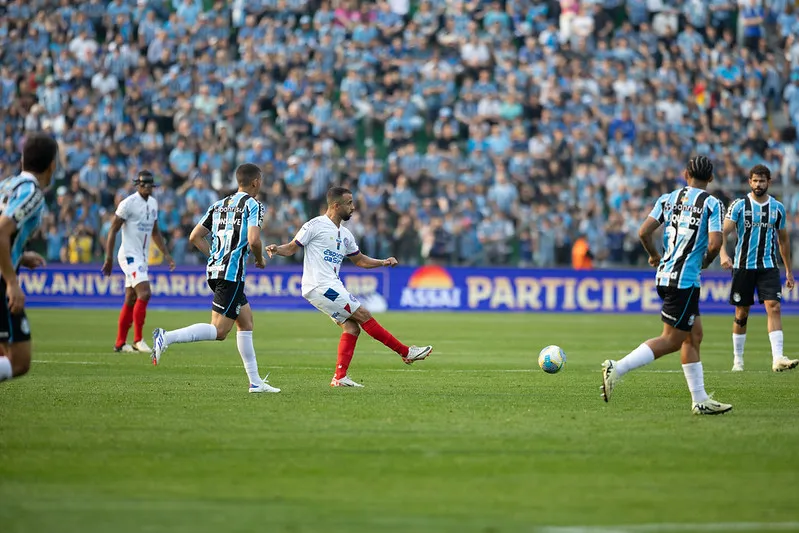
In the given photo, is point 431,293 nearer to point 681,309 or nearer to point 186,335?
point 186,335

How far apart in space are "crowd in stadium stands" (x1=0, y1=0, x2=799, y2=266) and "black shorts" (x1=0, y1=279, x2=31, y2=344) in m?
22.1

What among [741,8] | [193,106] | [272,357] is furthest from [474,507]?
[741,8]

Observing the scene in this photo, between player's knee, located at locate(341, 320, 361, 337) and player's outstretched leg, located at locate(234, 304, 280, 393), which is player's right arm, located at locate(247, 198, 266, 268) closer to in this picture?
player's outstretched leg, located at locate(234, 304, 280, 393)

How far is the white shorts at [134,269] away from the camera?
Result: 734 inches

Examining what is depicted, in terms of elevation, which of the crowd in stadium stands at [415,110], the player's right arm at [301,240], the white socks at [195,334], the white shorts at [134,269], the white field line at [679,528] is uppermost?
the crowd in stadium stands at [415,110]

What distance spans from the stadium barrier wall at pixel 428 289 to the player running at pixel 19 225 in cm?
2240

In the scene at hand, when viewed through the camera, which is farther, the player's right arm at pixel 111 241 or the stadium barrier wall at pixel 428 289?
the stadium barrier wall at pixel 428 289

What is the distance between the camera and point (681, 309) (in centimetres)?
1067

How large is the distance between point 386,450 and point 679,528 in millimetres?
2806

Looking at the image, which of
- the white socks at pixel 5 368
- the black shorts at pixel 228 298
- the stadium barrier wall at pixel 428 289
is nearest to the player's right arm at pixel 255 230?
the black shorts at pixel 228 298

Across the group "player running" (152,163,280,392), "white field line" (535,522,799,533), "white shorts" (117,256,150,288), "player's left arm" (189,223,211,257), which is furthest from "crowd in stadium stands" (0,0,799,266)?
"white field line" (535,522,799,533)

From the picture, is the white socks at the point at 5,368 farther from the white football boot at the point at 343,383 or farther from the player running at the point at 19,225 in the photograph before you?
the white football boot at the point at 343,383

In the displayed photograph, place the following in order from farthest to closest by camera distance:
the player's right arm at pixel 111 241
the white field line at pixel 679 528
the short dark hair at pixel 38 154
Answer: the player's right arm at pixel 111 241
the short dark hair at pixel 38 154
the white field line at pixel 679 528

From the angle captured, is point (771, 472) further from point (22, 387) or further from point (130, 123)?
point (130, 123)
